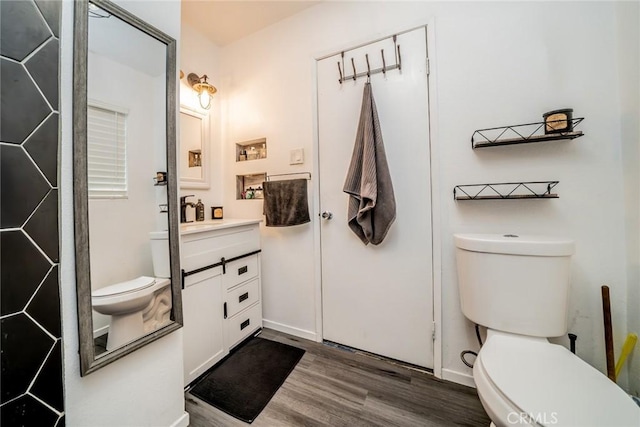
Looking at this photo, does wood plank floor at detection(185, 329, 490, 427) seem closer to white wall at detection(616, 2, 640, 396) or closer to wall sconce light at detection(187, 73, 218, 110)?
white wall at detection(616, 2, 640, 396)

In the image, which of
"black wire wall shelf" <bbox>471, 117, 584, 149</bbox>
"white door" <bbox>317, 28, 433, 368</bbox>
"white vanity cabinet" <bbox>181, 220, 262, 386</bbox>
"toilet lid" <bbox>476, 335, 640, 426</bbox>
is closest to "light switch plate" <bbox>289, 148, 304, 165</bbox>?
"white door" <bbox>317, 28, 433, 368</bbox>

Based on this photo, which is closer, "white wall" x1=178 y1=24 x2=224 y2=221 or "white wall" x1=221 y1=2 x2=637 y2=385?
"white wall" x1=221 y1=2 x2=637 y2=385

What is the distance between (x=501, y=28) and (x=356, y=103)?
2.71 feet

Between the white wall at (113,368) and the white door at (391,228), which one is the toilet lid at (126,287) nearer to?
the white wall at (113,368)

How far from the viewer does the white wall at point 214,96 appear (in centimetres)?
184

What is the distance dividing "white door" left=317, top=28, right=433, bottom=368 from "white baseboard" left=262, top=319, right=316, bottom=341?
0.14m

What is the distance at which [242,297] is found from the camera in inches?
67.3

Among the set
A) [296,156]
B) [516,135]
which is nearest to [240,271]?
[296,156]

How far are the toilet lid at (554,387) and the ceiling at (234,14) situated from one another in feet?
7.69

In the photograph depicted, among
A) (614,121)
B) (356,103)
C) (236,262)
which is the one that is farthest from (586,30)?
(236,262)

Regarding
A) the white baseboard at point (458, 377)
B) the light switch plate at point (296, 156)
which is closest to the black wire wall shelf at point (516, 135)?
the light switch plate at point (296, 156)

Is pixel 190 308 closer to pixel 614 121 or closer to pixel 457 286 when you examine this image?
pixel 457 286

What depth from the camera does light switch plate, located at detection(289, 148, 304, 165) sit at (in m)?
1.77

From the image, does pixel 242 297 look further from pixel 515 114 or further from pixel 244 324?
pixel 515 114
